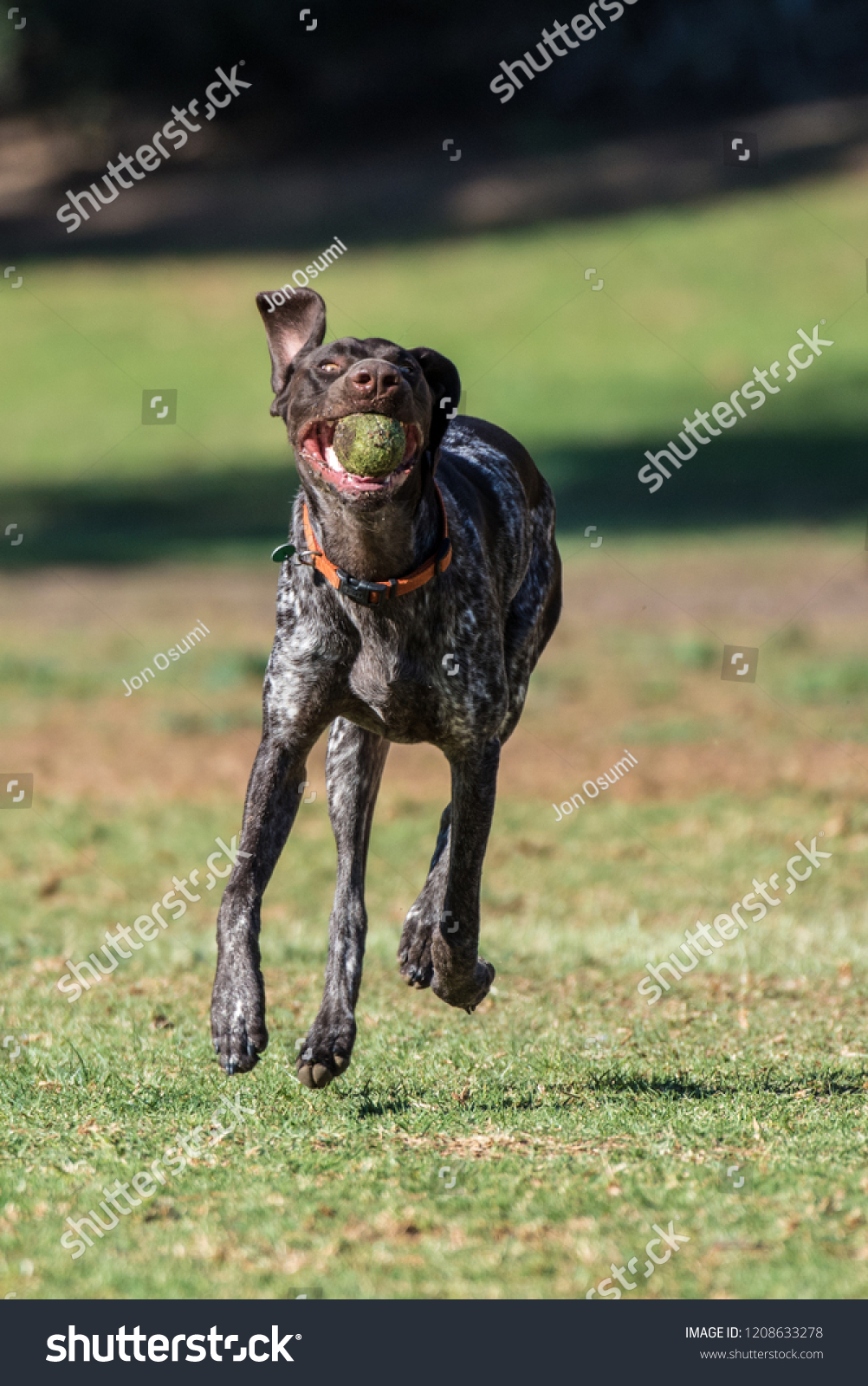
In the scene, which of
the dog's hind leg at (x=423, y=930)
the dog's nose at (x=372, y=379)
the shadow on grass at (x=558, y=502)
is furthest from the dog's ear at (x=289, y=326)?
the shadow on grass at (x=558, y=502)

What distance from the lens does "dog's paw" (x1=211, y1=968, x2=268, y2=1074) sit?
5695 millimetres

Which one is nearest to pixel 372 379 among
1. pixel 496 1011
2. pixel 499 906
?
pixel 496 1011

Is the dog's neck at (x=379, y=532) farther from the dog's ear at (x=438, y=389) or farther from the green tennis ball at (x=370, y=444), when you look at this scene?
the green tennis ball at (x=370, y=444)

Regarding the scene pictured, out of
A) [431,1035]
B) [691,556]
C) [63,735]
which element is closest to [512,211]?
[691,556]

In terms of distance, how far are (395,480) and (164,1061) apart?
7.64 ft

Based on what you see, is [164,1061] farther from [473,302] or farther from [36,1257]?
[473,302]

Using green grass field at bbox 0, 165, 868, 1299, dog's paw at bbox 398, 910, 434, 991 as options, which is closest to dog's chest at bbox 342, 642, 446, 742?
dog's paw at bbox 398, 910, 434, 991

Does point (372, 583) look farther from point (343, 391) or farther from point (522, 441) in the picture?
point (522, 441)

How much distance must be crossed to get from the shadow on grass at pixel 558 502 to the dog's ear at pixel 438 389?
16.7m

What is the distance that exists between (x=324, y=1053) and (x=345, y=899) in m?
0.70

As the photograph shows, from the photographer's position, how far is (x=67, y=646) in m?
18.0

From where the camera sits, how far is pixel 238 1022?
5730mm

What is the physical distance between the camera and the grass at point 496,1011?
182 inches

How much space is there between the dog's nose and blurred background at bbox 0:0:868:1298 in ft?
7.46
